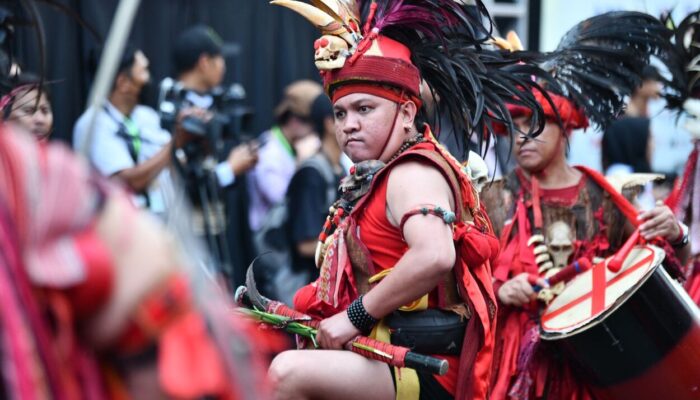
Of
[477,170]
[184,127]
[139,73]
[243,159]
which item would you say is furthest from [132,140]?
[477,170]

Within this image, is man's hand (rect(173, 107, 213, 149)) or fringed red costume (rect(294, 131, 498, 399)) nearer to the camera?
fringed red costume (rect(294, 131, 498, 399))

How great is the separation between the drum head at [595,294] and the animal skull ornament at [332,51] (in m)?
1.37

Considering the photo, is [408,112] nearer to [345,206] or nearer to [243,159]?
[345,206]

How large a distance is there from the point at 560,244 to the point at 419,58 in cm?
127

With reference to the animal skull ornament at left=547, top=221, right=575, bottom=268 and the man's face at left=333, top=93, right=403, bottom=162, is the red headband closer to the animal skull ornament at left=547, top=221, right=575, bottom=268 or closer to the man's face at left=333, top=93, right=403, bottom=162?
the man's face at left=333, top=93, right=403, bottom=162

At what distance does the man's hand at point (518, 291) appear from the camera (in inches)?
175

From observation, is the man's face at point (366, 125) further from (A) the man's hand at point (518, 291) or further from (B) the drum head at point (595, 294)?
(A) the man's hand at point (518, 291)

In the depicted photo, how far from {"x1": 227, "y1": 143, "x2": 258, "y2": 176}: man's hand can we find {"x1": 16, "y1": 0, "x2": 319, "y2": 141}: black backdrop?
90 centimetres

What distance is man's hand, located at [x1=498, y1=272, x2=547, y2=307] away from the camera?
444cm

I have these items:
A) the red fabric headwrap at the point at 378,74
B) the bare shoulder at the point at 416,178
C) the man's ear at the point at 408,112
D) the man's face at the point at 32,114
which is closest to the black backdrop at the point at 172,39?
the man's face at the point at 32,114

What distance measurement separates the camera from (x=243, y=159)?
6387mm

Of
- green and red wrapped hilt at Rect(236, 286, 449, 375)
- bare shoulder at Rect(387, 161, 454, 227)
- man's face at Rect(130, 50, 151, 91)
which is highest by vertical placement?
man's face at Rect(130, 50, 151, 91)

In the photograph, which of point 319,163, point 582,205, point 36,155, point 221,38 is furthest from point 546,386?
point 221,38

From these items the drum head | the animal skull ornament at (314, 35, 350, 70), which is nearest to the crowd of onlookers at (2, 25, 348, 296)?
the animal skull ornament at (314, 35, 350, 70)
